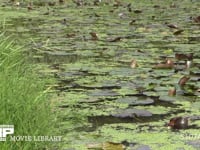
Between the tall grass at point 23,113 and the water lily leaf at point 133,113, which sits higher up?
the tall grass at point 23,113

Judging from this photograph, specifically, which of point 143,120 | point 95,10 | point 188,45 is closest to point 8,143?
point 143,120

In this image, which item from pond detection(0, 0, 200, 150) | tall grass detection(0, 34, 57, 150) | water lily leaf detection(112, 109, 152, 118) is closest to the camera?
tall grass detection(0, 34, 57, 150)

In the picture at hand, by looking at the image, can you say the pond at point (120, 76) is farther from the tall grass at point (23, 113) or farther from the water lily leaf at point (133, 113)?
the tall grass at point (23, 113)

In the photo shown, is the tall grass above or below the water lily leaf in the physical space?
above

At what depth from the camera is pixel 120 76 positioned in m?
4.63

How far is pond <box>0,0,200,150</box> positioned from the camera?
3.19 meters

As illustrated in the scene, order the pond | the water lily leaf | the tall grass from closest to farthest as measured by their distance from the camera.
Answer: the tall grass < the pond < the water lily leaf

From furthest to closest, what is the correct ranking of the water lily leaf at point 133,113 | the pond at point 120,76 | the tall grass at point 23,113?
the water lily leaf at point 133,113, the pond at point 120,76, the tall grass at point 23,113

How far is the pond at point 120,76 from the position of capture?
319 cm

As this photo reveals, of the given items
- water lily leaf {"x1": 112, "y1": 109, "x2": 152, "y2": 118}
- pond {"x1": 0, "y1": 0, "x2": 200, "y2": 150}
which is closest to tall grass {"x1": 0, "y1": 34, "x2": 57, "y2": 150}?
pond {"x1": 0, "y1": 0, "x2": 200, "y2": 150}

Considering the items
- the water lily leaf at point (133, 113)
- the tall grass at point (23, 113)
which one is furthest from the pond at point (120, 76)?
the tall grass at point (23, 113)

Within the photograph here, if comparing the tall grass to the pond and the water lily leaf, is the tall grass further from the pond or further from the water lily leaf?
the water lily leaf

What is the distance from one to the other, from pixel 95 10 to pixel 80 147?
27.2ft

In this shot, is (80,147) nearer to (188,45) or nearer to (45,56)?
(45,56)
